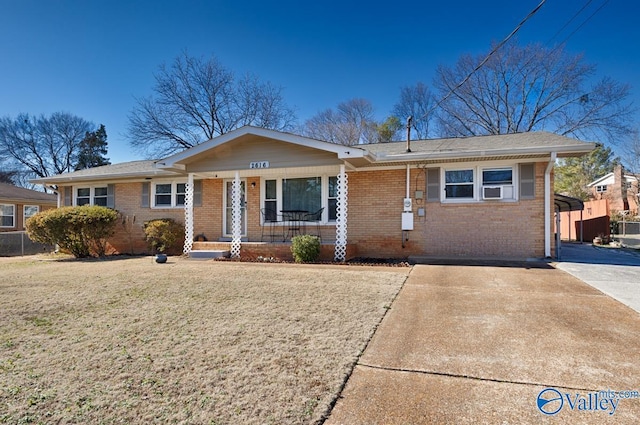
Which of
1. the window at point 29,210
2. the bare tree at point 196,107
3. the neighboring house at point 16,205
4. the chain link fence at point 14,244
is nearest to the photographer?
the chain link fence at point 14,244

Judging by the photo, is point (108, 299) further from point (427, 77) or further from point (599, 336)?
point (427, 77)

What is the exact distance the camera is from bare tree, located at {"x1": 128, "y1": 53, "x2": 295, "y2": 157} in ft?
83.8

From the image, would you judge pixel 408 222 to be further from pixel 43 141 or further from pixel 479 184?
pixel 43 141

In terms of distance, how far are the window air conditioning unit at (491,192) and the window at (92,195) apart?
1363cm

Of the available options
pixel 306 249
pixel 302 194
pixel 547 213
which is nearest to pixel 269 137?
pixel 302 194

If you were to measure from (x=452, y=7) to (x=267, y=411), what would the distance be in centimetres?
1406

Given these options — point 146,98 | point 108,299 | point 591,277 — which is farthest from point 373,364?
point 146,98

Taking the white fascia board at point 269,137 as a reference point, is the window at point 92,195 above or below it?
below

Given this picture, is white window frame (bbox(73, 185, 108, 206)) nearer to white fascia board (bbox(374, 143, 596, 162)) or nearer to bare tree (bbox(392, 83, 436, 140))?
white fascia board (bbox(374, 143, 596, 162))

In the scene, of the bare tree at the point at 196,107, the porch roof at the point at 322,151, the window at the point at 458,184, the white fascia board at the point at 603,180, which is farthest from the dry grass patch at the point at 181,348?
the white fascia board at the point at 603,180

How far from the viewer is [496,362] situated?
3.09 meters

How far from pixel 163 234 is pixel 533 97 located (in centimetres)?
2579

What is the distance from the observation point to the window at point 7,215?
2023 centimetres

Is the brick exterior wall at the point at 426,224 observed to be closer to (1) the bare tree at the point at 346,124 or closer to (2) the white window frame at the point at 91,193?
(2) the white window frame at the point at 91,193
